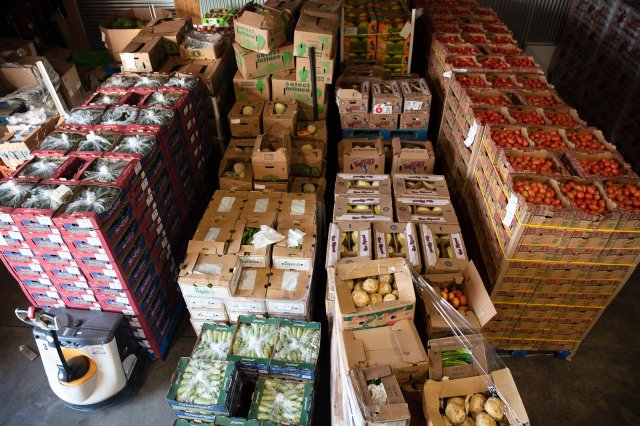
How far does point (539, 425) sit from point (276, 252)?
2.83 m

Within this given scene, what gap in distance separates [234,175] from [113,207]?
1.66 m

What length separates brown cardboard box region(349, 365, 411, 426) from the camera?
2.31 m

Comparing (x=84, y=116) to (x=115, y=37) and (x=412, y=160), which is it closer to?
(x=115, y=37)

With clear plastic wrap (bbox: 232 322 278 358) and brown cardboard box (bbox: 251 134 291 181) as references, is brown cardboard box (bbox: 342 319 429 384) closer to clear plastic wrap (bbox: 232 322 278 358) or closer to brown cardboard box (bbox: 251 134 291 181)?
clear plastic wrap (bbox: 232 322 278 358)

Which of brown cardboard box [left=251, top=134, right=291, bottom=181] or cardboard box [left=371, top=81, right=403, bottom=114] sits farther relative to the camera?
cardboard box [left=371, top=81, right=403, bottom=114]

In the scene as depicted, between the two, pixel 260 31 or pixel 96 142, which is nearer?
pixel 96 142

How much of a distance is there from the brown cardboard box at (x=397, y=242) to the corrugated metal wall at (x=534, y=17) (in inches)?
280

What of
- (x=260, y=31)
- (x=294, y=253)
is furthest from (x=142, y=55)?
(x=294, y=253)

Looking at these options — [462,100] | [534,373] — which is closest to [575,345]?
[534,373]

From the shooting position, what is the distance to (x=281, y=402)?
338 cm

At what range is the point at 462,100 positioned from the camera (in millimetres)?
5051

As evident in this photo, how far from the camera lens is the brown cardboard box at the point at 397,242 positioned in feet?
11.6

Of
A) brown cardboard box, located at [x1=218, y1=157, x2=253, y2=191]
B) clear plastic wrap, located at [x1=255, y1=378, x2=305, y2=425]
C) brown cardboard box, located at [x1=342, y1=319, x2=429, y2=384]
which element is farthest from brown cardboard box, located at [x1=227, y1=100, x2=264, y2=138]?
brown cardboard box, located at [x1=342, y1=319, x2=429, y2=384]

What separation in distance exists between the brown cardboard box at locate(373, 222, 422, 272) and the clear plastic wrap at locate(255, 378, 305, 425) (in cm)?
127
